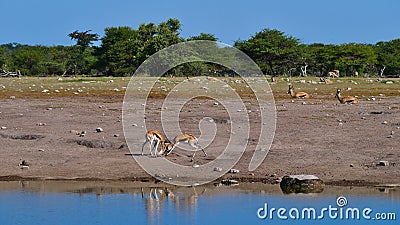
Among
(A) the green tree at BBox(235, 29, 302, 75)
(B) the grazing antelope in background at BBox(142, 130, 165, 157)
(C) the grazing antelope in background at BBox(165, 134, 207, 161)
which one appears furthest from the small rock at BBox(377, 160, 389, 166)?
(A) the green tree at BBox(235, 29, 302, 75)

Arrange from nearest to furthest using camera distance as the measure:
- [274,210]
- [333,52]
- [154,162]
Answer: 1. [274,210]
2. [154,162]
3. [333,52]

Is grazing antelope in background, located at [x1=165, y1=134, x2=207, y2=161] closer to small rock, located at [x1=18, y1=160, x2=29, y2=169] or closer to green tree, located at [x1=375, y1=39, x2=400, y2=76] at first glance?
small rock, located at [x1=18, y1=160, x2=29, y2=169]

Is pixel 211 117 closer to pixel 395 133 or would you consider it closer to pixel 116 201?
pixel 395 133

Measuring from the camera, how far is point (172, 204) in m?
12.9

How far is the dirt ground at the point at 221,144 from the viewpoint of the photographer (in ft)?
49.4

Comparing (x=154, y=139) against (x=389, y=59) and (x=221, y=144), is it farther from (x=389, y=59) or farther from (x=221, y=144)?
(x=389, y=59)

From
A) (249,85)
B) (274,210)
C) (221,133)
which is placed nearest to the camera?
(274,210)

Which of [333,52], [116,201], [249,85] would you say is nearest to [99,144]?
[116,201]

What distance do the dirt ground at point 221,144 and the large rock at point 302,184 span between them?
71cm

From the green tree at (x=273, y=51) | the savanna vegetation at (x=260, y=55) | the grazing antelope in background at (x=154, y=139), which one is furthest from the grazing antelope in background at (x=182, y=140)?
the green tree at (x=273, y=51)

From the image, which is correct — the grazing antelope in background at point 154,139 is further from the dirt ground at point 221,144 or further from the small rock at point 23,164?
the small rock at point 23,164

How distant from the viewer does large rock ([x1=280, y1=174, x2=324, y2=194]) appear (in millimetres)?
13406

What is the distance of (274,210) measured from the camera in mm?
12406

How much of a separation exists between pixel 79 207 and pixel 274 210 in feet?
10.1
